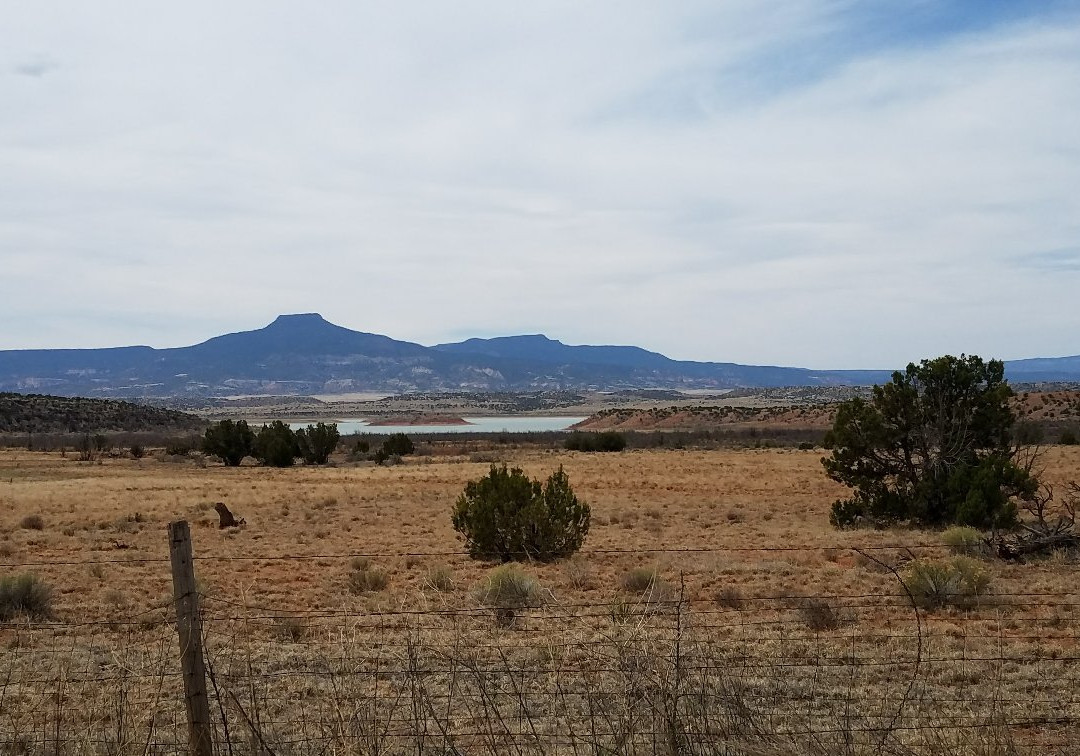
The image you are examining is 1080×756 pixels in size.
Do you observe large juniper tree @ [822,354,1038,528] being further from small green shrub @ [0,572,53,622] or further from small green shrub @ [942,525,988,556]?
small green shrub @ [0,572,53,622]

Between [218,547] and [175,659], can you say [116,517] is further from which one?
[175,659]

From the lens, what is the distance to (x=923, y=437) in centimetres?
2095

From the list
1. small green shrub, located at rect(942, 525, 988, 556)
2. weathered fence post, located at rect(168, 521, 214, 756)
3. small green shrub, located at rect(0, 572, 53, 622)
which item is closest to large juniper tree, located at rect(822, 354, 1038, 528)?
small green shrub, located at rect(942, 525, 988, 556)

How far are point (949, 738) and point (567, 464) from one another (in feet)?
139

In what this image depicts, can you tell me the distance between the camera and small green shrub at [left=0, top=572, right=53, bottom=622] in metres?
12.1

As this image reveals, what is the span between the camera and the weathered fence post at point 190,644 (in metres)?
4.92

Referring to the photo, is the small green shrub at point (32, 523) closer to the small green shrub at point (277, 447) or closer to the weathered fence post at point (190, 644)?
the weathered fence post at point (190, 644)

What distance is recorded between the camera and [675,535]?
2122 centimetres

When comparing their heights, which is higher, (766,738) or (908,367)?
(908,367)

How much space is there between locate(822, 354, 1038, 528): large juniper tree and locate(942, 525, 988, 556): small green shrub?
3.51 m

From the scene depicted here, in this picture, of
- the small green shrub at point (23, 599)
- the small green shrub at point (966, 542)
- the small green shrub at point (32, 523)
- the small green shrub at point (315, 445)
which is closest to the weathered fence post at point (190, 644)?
the small green shrub at point (23, 599)

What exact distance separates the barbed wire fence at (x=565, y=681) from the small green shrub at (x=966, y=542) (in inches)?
153

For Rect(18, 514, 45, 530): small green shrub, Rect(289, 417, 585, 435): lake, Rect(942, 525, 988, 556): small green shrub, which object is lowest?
Rect(289, 417, 585, 435): lake

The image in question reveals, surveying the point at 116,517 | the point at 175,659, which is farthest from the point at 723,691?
the point at 116,517
